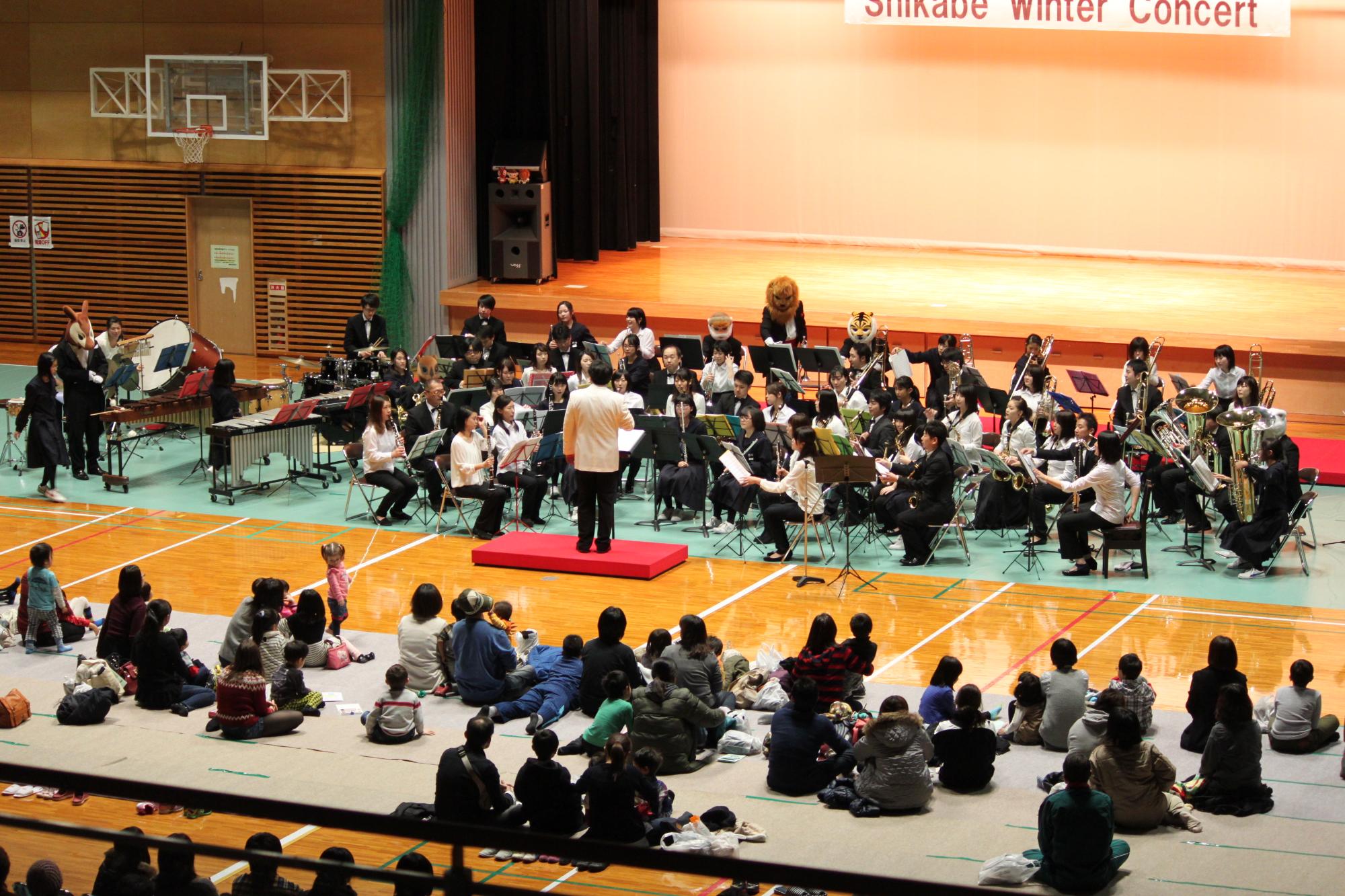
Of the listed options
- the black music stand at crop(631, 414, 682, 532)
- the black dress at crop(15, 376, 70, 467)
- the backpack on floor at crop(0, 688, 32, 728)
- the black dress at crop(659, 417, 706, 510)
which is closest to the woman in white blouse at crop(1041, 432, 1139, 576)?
the black dress at crop(659, 417, 706, 510)

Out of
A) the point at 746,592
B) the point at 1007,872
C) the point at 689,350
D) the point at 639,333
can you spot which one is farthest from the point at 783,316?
the point at 1007,872

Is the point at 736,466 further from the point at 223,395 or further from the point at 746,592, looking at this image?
the point at 223,395

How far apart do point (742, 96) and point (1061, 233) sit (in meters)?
5.69

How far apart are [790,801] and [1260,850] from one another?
242 centimetres

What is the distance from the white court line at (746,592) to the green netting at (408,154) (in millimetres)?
9460

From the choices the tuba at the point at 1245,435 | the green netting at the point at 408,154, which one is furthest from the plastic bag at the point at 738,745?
the green netting at the point at 408,154

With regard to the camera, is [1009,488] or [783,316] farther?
[783,316]

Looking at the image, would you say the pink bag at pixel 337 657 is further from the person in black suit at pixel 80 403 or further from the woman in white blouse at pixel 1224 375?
the woman in white blouse at pixel 1224 375

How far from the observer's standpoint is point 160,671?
10.3m

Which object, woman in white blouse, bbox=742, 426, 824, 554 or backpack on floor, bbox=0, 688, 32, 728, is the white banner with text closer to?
woman in white blouse, bbox=742, 426, 824, 554

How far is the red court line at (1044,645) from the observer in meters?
11.1

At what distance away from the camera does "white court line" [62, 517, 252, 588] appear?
13.3m

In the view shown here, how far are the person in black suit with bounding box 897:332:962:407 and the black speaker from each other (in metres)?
6.57

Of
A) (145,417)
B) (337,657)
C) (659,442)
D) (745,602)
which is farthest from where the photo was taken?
(145,417)
